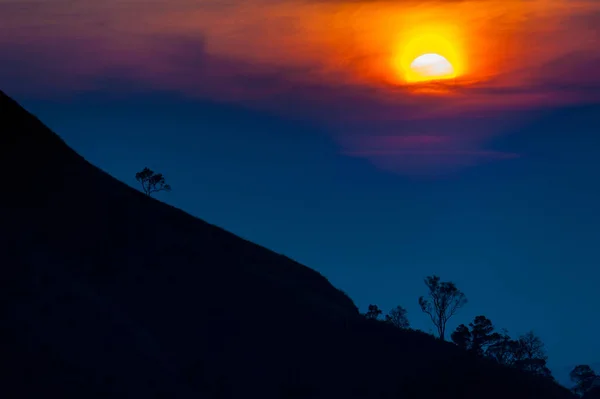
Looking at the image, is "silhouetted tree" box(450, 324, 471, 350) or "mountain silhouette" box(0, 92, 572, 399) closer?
"mountain silhouette" box(0, 92, 572, 399)

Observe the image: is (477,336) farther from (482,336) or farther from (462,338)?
(462,338)

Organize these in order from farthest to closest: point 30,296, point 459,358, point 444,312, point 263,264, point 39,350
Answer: point 444,312 < point 263,264 < point 459,358 < point 30,296 < point 39,350

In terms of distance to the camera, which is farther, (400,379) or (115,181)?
(115,181)

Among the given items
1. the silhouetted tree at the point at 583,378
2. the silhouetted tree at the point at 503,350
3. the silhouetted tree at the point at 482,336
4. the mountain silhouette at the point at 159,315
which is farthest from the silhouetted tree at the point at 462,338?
the mountain silhouette at the point at 159,315

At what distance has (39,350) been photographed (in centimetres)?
6662

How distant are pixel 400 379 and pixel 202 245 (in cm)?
3197

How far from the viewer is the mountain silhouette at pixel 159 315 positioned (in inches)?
2891

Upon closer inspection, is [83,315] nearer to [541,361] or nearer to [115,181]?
[115,181]

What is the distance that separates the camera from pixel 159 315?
8844cm

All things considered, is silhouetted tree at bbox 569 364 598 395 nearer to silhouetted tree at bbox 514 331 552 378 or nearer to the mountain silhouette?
silhouetted tree at bbox 514 331 552 378

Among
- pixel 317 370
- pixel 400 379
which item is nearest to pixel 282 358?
pixel 317 370

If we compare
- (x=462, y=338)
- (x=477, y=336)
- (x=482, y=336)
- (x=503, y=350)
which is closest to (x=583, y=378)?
(x=503, y=350)

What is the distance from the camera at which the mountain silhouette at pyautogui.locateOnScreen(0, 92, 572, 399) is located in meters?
73.4

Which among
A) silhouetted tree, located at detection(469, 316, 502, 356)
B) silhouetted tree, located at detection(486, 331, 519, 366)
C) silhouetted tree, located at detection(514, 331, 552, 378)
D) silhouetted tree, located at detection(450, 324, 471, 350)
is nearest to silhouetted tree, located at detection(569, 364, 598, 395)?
silhouetted tree, located at detection(514, 331, 552, 378)
